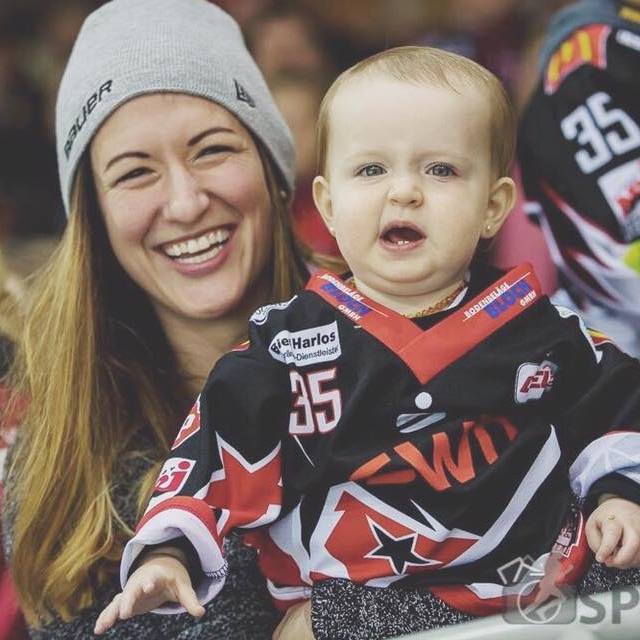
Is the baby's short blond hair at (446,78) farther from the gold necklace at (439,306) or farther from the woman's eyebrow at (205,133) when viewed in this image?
the woman's eyebrow at (205,133)

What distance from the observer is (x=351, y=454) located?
5.27 ft

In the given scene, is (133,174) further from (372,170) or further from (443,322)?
(443,322)

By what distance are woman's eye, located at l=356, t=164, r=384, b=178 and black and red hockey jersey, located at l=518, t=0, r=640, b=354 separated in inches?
30.9

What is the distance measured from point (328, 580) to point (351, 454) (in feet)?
0.64

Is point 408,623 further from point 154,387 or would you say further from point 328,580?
point 154,387

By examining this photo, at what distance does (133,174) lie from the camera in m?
2.09

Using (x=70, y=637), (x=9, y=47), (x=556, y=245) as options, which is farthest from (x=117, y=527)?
(x=9, y=47)

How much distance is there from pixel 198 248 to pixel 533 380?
2.39 feet

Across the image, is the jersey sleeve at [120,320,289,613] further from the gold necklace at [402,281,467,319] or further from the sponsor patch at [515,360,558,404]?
the sponsor patch at [515,360,558,404]

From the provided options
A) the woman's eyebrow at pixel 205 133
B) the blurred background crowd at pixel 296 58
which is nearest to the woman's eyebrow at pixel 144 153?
the woman's eyebrow at pixel 205 133

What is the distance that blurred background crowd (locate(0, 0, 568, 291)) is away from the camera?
374 cm

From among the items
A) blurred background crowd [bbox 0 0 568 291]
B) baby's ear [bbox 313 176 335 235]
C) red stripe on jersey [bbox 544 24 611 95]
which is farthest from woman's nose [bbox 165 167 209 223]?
blurred background crowd [bbox 0 0 568 291]

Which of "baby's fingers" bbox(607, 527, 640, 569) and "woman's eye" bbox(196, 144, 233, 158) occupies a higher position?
"woman's eye" bbox(196, 144, 233, 158)

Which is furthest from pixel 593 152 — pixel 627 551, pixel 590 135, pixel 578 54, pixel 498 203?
pixel 627 551
